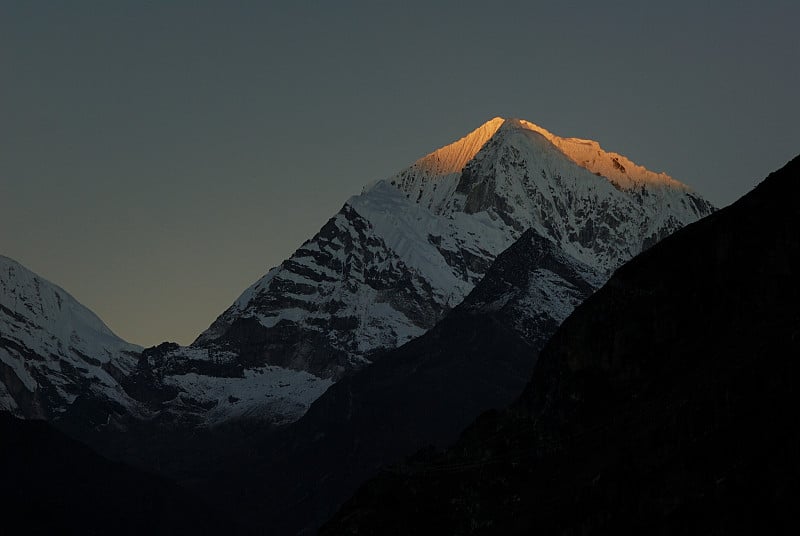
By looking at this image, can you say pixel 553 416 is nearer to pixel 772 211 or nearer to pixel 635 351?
pixel 635 351

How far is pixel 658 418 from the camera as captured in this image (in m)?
141

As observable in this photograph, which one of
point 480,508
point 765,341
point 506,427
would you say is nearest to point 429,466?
point 506,427

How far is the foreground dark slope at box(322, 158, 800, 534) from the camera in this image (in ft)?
406

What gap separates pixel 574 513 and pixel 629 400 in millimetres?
19617

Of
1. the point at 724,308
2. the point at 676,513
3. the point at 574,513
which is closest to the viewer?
the point at 676,513

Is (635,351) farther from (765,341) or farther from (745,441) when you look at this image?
(745,441)

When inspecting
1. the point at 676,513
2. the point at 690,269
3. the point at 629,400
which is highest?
the point at 690,269

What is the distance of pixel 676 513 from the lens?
12356 cm

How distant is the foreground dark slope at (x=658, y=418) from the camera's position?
406 ft

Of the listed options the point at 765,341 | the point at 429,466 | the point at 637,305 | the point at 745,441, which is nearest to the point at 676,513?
the point at 745,441

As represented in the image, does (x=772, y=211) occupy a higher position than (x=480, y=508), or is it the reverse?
(x=772, y=211)

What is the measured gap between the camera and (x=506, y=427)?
572ft

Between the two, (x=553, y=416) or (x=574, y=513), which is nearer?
(x=574, y=513)

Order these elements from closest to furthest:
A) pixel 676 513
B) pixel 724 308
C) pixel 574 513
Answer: pixel 676 513
pixel 574 513
pixel 724 308
